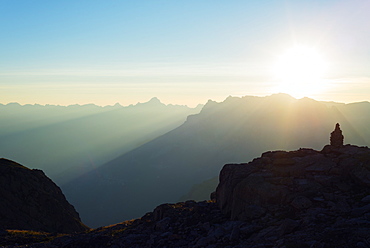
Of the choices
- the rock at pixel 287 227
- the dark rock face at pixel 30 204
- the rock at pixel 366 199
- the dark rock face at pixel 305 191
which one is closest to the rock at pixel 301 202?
the dark rock face at pixel 305 191

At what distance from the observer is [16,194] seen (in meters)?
59.6

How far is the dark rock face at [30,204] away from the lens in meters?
56.0

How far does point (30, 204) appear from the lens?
60.2 metres

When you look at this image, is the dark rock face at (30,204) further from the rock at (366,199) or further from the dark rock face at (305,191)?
the rock at (366,199)

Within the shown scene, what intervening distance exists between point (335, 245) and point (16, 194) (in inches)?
2417

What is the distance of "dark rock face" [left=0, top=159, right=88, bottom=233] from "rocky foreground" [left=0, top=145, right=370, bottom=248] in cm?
2530

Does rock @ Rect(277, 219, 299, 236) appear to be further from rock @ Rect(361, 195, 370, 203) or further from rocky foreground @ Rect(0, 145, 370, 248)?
rock @ Rect(361, 195, 370, 203)

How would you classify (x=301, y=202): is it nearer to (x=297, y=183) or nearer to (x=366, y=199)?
(x=297, y=183)

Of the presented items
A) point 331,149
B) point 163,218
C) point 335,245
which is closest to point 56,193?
point 163,218

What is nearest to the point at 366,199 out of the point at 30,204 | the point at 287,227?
the point at 287,227

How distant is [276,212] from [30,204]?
5458 cm

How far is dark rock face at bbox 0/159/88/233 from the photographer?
5597 centimetres

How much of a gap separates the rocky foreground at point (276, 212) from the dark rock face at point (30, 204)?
25.3 metres

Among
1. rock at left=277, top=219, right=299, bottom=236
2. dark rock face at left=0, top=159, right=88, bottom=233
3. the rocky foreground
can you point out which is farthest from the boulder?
dark rock face at left=0, top=159, right=88, bottom=233
